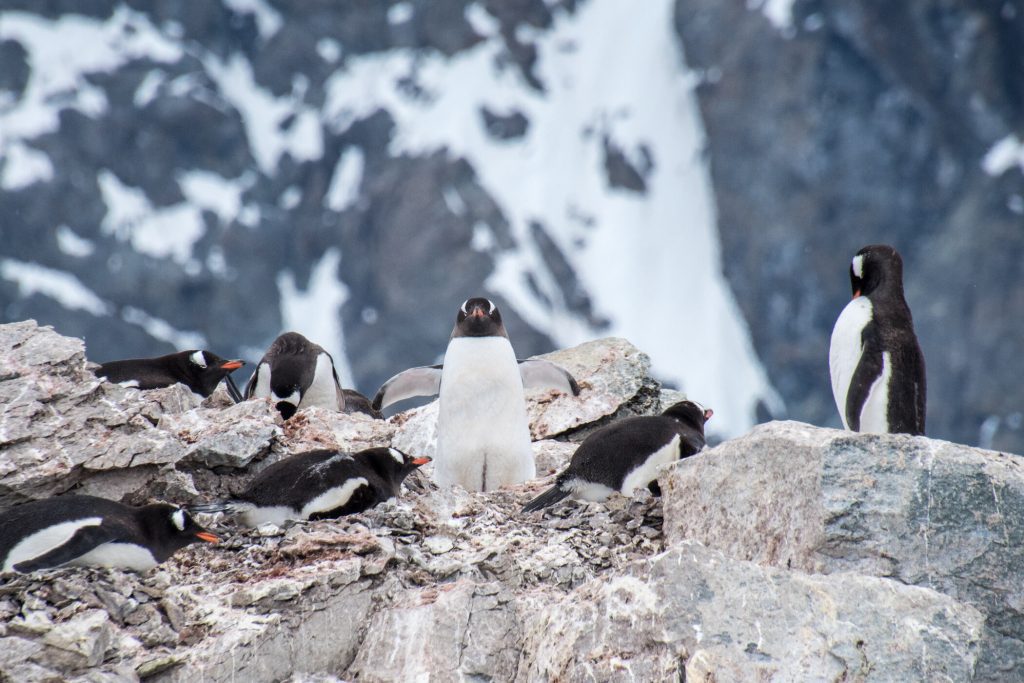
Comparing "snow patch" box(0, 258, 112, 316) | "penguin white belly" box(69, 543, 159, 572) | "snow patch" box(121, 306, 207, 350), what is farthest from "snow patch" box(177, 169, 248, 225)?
"penguin white belly" box(69, 543, 159, 572)

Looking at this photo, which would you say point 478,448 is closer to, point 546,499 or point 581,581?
point 546,499

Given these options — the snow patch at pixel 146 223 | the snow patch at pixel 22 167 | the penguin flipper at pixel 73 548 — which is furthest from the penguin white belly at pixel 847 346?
the snow patch at pixel 22 167

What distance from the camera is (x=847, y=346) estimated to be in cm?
573

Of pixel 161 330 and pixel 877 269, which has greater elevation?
pixel 161 330

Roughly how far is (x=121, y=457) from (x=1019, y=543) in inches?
137

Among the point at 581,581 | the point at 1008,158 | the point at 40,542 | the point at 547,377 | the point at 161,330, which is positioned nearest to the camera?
the point at 40,542

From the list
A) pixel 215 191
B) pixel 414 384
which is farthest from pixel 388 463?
pixel 215 191

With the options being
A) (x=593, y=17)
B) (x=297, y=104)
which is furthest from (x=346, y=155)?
(x=593, y=17)

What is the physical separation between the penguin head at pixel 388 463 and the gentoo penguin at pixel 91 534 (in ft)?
2.93

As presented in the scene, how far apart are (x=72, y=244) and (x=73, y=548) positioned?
75815 mm

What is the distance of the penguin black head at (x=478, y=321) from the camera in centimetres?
605

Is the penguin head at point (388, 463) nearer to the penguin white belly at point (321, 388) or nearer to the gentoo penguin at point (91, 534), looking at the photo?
the gentoo penguin at point (91, 534)

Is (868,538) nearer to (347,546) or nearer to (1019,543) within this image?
(1019,543)

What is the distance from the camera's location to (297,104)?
293 ft
